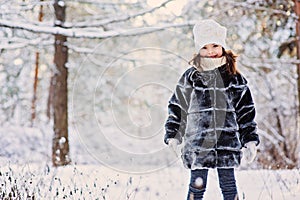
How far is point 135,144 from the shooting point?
17.2m

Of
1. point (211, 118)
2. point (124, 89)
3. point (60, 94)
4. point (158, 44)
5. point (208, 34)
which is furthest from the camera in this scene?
point (124, 89)

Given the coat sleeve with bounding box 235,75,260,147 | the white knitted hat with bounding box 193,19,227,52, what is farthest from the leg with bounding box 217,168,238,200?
the white knitted hat with bounding box 193,19,227,52

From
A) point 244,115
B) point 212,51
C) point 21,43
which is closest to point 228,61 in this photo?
point 212,51

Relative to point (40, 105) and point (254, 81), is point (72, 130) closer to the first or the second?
point (40, 105)

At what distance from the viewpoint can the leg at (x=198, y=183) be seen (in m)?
3.66

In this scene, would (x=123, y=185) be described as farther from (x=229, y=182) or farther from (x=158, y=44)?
(x=158, y=44)

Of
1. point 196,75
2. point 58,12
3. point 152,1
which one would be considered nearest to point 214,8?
point 152,1

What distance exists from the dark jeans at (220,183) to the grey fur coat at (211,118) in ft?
0.29

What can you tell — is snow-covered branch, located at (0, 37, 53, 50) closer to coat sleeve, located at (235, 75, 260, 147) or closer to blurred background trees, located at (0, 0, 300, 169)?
blurred background trees, located at (0, 0, 300, 169)

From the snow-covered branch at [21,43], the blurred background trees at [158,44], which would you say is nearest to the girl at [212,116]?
the blurred background trees at [158,44]

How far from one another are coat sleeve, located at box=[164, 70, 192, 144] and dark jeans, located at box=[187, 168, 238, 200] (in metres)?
0.32

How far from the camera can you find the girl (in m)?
3.56

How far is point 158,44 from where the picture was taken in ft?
54.1

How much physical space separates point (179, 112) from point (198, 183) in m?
0.61
